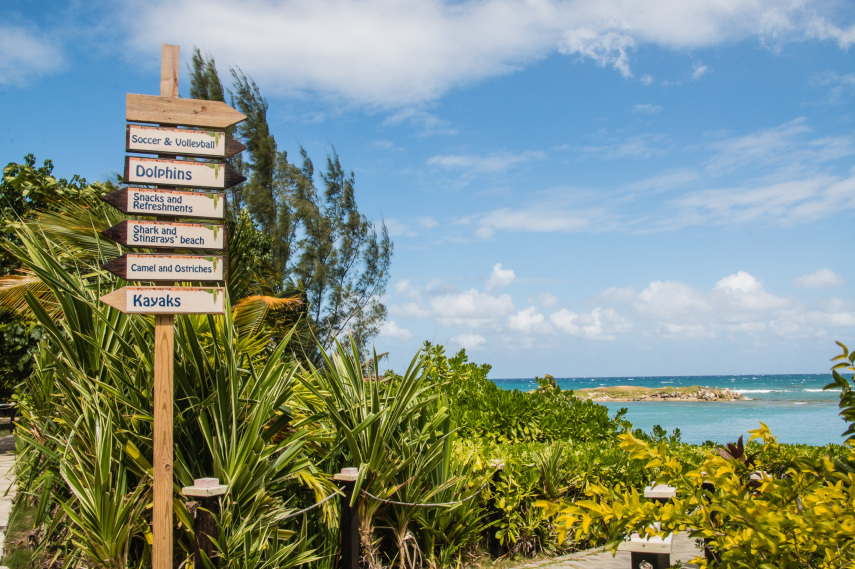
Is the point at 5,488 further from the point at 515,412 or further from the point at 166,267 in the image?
the point at 515,412

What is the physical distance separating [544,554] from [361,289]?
1566 centimetres

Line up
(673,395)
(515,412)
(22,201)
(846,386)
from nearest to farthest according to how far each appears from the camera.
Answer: (846,386), (515,412), (22,201), (673,395)

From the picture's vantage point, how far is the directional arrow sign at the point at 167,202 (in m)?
3.76

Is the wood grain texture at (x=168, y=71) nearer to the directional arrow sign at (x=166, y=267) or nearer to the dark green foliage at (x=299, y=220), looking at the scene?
the directional arrow sign at (x=166, y=267)

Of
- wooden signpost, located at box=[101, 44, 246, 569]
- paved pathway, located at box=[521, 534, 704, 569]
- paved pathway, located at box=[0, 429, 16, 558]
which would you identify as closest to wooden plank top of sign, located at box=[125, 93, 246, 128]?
wooden signpost, located at box=[101, 44, 246, 569]

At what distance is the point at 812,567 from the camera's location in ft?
6.90

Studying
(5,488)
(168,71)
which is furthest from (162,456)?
(5,488)

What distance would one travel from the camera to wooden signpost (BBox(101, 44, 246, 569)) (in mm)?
3674

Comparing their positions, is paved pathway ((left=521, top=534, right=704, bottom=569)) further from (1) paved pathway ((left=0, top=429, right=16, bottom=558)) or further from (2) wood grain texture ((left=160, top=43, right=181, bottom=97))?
(2) wood grain texture ((left=160, top=43, right=181, bottom=97))

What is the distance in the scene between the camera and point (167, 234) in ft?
12.6

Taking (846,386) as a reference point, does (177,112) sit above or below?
above

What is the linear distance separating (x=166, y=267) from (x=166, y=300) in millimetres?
222

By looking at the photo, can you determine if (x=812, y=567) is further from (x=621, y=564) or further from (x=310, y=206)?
(x=310, y=206)

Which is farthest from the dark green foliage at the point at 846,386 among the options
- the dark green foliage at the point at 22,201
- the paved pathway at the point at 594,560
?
Answer: the dark green foliage at the point at 22,201
